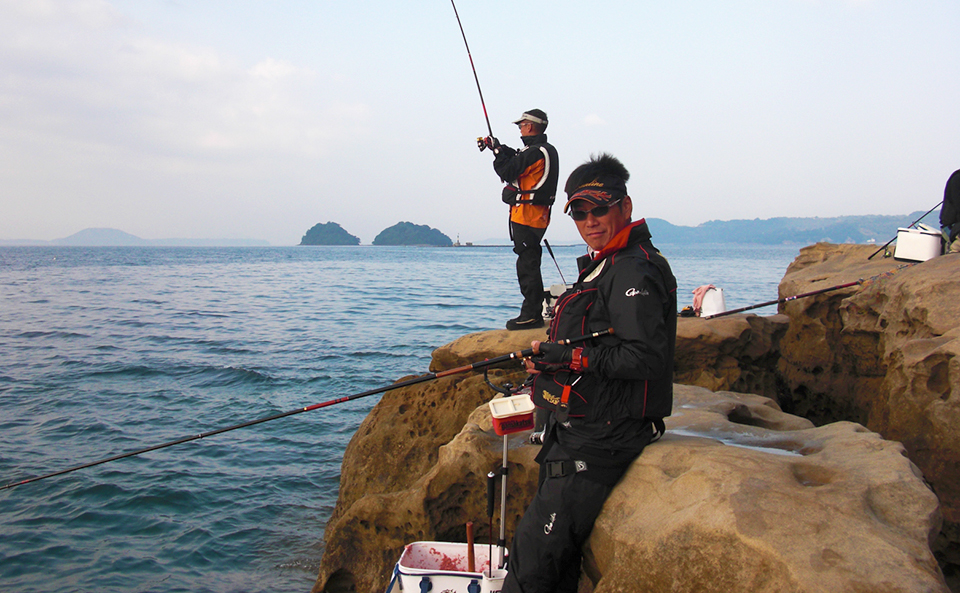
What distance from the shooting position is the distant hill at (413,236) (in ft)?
596

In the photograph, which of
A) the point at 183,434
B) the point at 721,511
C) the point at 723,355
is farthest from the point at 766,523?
the point at 183,434

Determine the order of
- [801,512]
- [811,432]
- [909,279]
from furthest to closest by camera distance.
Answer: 1. [909,279]
2. [811,432]
3. [801,512]

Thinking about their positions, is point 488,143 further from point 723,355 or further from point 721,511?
point 721,511

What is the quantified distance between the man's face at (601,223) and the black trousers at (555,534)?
108cm

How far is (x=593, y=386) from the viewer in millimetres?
2982

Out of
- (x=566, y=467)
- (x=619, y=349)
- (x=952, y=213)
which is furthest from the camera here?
(x=952, y=213)

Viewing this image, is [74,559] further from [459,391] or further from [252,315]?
[252,315]

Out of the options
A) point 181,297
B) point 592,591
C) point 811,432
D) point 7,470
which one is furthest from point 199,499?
point 181,297

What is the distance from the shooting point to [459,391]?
6324 mm

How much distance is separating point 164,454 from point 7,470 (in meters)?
1.86

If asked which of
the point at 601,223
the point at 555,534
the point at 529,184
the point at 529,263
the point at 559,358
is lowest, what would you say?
the point at 555,534

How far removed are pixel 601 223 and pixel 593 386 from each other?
0.78 metres

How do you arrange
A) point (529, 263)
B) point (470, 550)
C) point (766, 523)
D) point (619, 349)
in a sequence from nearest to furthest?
point (766, 523)
point (619, 349)
point (470, 550)
point (529, 263)

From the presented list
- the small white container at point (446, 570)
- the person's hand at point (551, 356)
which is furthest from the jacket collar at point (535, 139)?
the small white container at point (446, 570)
